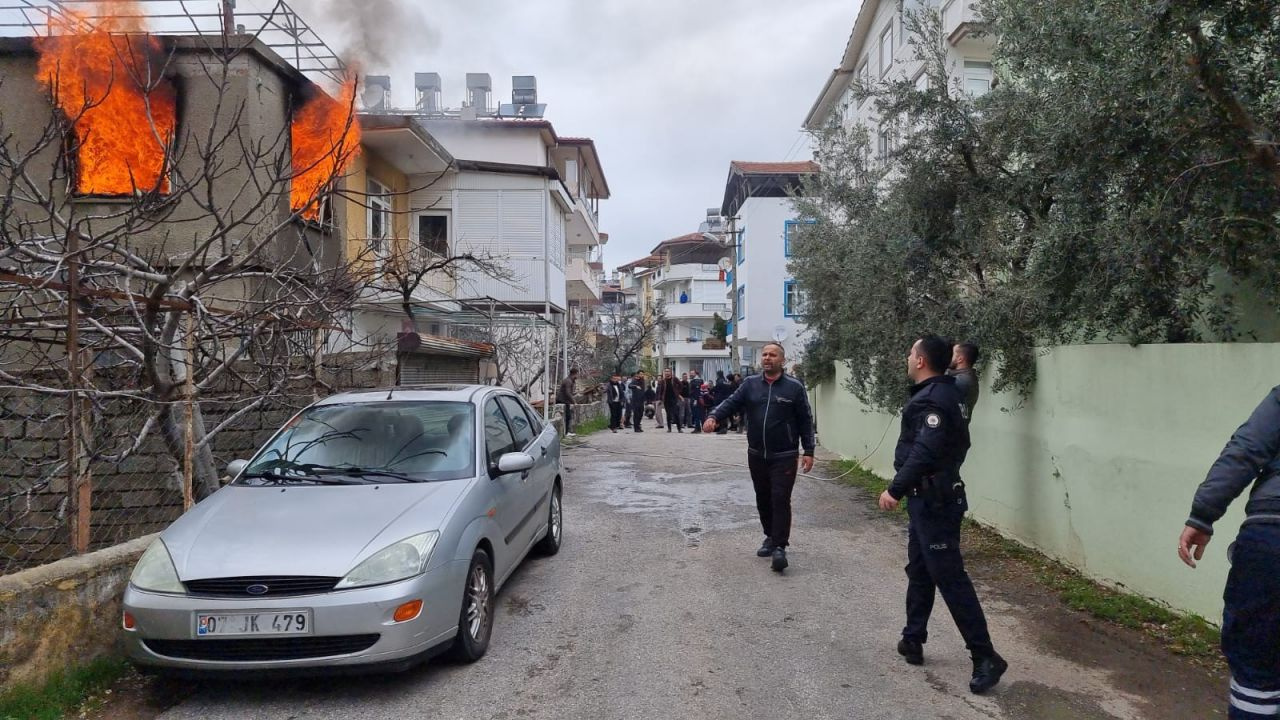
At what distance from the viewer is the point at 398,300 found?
1702cm

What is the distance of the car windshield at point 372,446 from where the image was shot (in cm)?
555

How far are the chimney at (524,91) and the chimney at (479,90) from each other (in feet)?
2.98

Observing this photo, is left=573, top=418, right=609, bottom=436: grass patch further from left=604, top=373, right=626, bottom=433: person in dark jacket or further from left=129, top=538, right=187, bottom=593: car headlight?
left=129, top=538, right=187, bottom=593: car headlight

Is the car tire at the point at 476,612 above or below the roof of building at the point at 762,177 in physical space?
below

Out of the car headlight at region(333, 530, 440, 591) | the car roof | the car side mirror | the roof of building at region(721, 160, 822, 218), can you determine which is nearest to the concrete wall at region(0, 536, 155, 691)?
the car headlight at region(333, 530, 440, 591)

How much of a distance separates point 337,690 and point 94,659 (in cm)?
139

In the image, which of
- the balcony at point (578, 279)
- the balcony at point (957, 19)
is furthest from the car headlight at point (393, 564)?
the balcony at point (578, 279)

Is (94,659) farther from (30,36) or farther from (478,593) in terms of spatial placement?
(30,36)

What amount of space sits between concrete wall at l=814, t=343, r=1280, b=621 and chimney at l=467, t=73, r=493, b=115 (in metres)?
23.6

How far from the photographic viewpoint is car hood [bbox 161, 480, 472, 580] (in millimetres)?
4410

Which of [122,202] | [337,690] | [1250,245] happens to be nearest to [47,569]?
[337,690]

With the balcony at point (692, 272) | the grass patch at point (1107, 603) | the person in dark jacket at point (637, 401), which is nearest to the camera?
the grass patch at point (1107, 603)

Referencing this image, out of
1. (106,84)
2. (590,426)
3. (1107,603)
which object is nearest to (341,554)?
(1107,603)

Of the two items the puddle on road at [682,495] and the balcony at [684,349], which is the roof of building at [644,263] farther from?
the puddle on road at [682,495]
